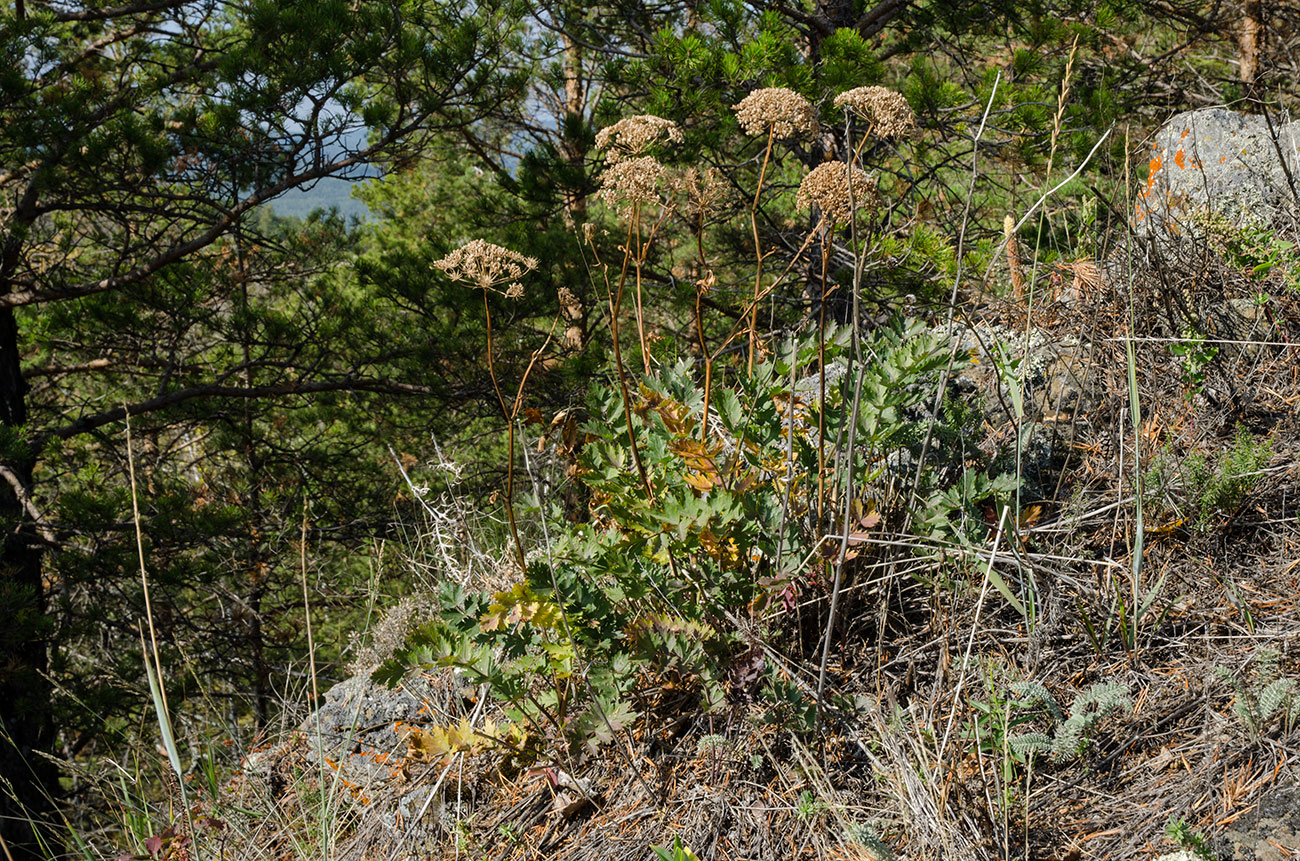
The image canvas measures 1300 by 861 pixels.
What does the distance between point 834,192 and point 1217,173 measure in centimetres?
233

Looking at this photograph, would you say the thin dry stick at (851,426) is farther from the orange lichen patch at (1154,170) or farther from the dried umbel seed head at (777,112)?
the orange lichen patch at (1154,170)

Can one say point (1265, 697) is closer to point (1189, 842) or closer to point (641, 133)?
point (1189, 842)

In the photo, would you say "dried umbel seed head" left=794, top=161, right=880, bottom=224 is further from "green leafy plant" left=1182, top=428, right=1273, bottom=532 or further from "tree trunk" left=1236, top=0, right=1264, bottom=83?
"tree trunk" left=1236, top=0, right=1264, bottom=83

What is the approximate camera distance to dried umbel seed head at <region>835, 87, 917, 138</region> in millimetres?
1810

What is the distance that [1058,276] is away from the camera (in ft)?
9.83

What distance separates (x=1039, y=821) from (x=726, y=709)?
685 millimetres

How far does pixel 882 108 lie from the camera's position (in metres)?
1.82

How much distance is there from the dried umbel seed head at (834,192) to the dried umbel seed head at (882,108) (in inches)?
4.3

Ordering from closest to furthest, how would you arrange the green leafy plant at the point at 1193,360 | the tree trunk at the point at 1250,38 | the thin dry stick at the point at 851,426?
the thin dry stick at the point at 851,426, the green leafy plant at the point at 1193,360, the tree trunk at the point at 1250,38

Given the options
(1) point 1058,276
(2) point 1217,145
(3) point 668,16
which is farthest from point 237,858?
(3) point 668,16

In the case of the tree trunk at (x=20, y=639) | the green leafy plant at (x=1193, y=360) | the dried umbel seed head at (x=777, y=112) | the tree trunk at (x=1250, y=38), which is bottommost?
the tree trunk at (x=20, y=639)

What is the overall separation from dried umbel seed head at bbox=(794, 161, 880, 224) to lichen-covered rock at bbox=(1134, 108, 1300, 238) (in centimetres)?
147

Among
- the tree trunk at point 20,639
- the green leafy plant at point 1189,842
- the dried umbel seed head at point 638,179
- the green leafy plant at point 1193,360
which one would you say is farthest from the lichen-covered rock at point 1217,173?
the tree trunk at point 20,639

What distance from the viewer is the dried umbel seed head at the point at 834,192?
1.81 meters
